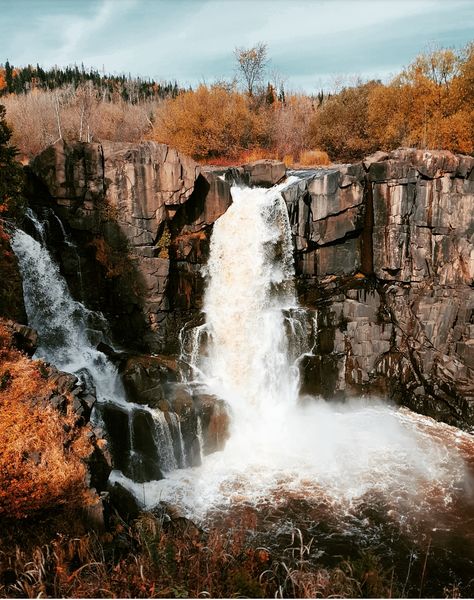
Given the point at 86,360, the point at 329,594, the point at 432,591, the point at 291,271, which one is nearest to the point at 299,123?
the point at 291,271

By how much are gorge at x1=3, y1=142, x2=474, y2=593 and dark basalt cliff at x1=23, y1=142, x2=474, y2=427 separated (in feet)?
0.22

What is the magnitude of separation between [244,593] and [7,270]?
13.5 meters

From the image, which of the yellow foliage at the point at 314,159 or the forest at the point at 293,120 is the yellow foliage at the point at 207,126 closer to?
the forest at the point at 293,120

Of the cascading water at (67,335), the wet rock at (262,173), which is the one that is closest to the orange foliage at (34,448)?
the cascading water at (67,335)

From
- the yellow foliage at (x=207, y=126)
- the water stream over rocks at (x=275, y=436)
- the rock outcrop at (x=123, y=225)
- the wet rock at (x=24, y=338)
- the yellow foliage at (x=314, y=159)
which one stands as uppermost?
the yellow foliage at (x=207, y=126)

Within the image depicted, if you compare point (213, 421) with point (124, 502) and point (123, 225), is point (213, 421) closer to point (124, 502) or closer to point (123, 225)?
point (124, 502)

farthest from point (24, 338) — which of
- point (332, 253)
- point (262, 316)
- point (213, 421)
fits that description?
point (332, 253)

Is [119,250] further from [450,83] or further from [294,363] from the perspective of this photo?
[450,83]

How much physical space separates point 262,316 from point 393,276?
6.46m

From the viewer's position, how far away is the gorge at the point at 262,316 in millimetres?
16094

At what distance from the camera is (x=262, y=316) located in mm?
20391

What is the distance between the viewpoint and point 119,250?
19406mm

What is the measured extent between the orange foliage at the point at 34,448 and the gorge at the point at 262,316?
Answer: 4450 millimetres

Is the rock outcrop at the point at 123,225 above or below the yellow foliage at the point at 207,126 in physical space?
below
